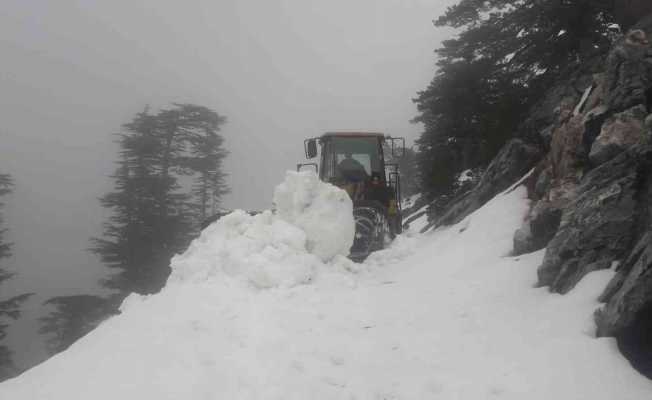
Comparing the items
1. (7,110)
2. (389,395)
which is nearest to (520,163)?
(389,395)

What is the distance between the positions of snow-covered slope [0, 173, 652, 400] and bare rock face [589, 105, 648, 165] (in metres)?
1.66

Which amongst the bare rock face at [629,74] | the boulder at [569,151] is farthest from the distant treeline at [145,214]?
the bare rock face at [629,74]

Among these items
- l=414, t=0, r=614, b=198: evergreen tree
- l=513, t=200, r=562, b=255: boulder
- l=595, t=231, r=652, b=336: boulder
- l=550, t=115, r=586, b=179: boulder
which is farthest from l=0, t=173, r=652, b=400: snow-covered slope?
l=414, t=0, r=614, b=198: evergreen tree

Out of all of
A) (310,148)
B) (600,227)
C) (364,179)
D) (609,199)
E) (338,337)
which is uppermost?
(310,148)

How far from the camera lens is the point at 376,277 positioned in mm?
7582

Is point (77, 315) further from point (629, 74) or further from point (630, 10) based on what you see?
point (630, 10)

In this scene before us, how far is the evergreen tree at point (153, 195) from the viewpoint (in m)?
19.3

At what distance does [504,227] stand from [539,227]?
1.52 m

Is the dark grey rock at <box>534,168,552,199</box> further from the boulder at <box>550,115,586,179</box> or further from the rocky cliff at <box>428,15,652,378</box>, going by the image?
the boulder at <box>550,115,586,179</box>

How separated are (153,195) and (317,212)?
15.8 m

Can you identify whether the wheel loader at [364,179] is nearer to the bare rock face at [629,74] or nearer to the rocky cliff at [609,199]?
the rocky cliff at [609,199]

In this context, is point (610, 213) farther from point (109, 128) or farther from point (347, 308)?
point (109, 128)

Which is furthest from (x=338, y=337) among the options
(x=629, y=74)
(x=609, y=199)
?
(x=629, y=74)

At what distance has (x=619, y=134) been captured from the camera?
5262 mm
